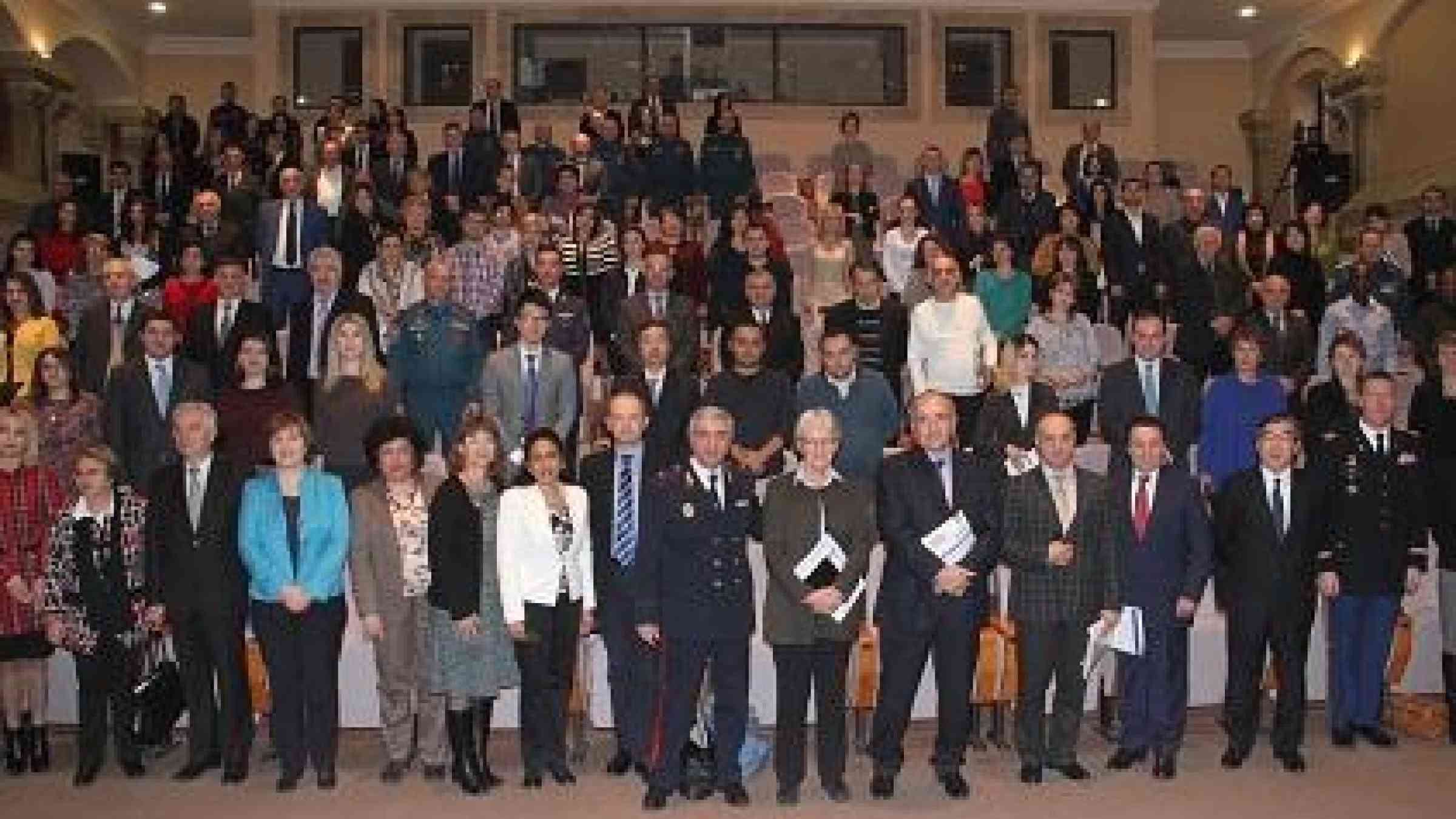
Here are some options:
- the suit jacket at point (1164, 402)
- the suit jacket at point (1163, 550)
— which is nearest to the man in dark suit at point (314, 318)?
the suit jacket at point (1164, 402)

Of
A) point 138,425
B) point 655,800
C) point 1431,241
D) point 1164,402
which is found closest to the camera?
point 655,800

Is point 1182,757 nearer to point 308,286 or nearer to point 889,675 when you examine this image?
point 889,675

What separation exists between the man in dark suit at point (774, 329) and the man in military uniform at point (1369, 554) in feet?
10.3

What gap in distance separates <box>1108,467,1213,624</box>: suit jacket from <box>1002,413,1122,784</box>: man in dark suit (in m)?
0.08

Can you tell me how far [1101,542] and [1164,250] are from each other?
5044mm

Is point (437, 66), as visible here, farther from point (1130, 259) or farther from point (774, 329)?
point (774, 329)

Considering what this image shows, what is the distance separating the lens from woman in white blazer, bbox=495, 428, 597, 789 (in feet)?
20.5

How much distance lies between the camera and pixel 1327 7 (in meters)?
20.3

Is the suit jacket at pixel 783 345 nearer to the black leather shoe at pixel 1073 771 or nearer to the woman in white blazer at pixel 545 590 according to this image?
the woman in white blazer at pixel 545 590

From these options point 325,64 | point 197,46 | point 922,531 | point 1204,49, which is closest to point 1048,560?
point 922,531

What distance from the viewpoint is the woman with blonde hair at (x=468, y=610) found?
6223 mm

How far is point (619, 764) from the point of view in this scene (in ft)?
21.4

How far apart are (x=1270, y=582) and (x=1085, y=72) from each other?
15.3 m

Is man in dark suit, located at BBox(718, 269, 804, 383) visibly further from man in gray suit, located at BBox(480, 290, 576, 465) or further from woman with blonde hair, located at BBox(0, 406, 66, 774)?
woman with blonde hair, located at BBox(0, 406, 66, 774)
